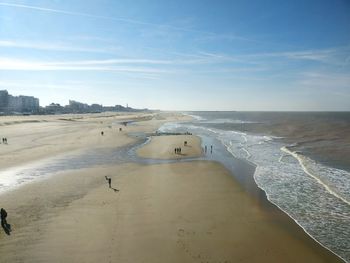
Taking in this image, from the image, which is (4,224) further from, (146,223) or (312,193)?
(312,193)

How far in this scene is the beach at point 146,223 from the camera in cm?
1339

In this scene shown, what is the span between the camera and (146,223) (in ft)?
54.0

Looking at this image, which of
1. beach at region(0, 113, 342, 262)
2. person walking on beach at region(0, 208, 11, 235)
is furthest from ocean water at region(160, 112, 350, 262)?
person walking on beach at region(0, 208, 11, 235)

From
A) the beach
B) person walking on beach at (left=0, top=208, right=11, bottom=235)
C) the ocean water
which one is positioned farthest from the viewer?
the ocean water

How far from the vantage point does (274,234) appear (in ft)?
51.3

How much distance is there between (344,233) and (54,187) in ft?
61.0

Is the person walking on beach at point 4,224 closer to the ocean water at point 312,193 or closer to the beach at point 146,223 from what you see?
the beach at point 146,223

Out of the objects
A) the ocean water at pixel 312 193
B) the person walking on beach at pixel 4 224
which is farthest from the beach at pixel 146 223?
the ocean water at pixel 312 193

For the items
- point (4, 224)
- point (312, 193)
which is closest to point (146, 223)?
point (4, 224)

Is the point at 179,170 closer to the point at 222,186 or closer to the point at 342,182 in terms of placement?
the point at 222,186

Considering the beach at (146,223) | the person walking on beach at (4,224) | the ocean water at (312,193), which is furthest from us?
the ocean water at (312,193)

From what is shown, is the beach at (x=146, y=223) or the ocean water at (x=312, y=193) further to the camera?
the ocean water at (x=312, y=193)

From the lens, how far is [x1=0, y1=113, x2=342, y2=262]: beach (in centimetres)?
1339

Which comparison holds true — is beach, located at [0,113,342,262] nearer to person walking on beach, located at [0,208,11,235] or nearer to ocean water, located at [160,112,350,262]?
person walking on beach, located at [0,208,11,235]
